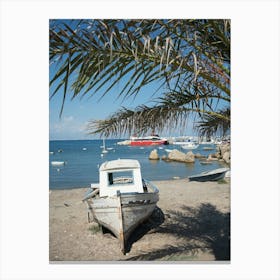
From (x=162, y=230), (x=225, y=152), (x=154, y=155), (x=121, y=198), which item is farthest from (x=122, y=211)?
(x=225, y=152)

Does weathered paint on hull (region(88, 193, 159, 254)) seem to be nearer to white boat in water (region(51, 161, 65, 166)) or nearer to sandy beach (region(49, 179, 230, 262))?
sandy beach (region(49, 179, 230, 262))

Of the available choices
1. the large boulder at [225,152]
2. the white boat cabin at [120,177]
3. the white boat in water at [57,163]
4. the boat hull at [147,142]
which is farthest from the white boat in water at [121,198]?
the large boulder at [225,152]

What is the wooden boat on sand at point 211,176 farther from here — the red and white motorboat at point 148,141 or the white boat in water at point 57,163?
the white boat in water at point 57,163

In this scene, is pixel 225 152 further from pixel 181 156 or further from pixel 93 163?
pixel 93 163

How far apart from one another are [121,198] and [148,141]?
62cm

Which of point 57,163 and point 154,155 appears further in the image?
point 154,155

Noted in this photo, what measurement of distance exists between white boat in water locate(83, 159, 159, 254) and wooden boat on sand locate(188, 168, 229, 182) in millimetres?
412

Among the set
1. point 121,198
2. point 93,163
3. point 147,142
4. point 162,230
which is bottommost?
point 162,230

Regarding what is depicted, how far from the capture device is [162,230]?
10.3ft
